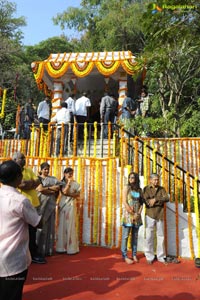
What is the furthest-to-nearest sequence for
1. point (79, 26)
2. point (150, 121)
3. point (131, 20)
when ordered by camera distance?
point (79, 26) → point (131, 20) → point (150, 121)

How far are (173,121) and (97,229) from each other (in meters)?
5.67

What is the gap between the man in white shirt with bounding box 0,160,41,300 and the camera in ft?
7.82

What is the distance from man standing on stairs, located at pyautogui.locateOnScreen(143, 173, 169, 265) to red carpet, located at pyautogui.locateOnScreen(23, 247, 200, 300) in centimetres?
23

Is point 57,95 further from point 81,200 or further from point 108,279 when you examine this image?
point 108,279

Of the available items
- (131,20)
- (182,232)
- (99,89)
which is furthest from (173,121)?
(131,20)

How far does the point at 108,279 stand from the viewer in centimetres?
439

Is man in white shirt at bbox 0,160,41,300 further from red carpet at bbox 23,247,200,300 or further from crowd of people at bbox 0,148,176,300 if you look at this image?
crowd of people at bbox 0,148,176,300

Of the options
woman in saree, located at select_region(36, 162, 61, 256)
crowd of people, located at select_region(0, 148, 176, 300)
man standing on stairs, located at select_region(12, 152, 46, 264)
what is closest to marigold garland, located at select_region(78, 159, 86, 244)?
crowd of people, located at select_region(0, 148, 176, 300)

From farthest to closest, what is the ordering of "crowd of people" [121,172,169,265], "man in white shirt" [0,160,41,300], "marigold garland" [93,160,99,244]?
"marigold garland" [93,160,99,244] < "crowd of people" [121,172,169,265] < "man in white shirt" [0,160,41,300]

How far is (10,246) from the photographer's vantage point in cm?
242

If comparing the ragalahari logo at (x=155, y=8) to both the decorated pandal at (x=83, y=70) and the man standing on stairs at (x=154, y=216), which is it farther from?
the decorated pandal at (x=83, y=70)

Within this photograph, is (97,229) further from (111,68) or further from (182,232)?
(111,68)

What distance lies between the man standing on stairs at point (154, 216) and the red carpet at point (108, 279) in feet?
0.76

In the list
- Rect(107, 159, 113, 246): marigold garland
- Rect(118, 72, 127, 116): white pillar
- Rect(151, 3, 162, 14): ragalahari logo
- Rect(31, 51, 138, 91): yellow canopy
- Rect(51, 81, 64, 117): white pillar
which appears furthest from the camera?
Rect(51, 81, 64, 117): white pillar
